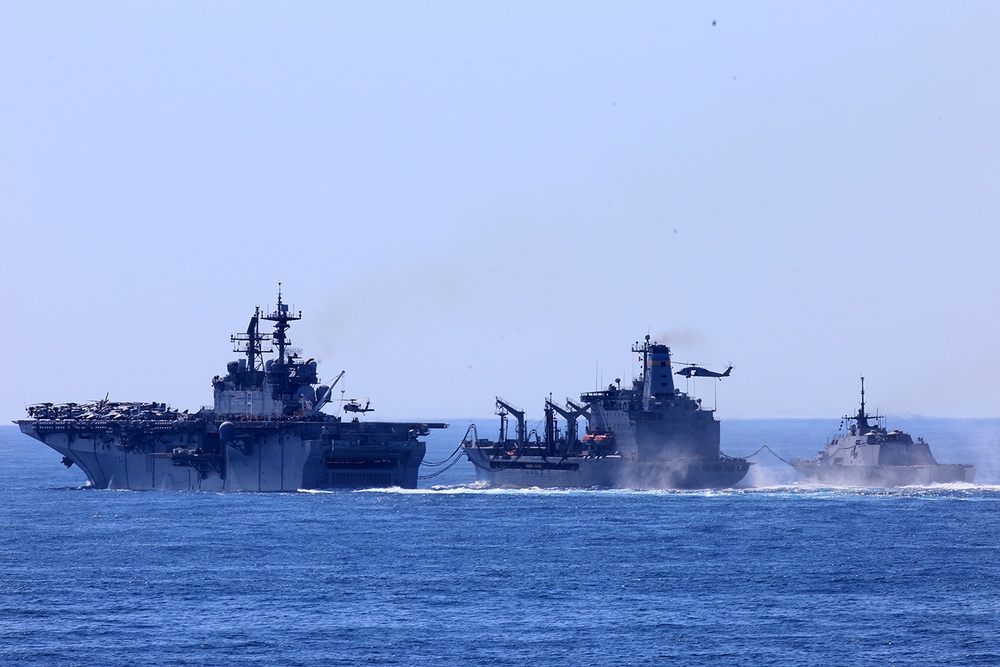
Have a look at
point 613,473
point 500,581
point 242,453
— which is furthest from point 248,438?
point 500,581

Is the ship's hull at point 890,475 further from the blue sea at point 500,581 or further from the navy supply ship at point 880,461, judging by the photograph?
the blue sea at point 500,581

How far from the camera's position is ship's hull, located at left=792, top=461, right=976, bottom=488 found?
10506 cm

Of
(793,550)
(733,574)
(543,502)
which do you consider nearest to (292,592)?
(733,574)

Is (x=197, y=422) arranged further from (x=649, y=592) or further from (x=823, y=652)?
(x=823, y=652)

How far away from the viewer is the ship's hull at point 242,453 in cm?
9556

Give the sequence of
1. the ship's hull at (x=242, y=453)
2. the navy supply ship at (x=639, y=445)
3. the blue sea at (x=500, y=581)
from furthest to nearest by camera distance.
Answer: the navy supply ship at (x=639, y=445), the ship's hull at (x=242, y=453), the blue sea at (x=500, y=581)

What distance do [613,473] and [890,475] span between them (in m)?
19.1

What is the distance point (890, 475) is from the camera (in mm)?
105438

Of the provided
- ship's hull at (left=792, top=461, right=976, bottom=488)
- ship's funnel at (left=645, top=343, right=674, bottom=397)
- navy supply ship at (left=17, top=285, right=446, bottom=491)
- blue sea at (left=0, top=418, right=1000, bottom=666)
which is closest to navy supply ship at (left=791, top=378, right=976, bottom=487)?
ship's hull at (left=792, top=461, right=976, bottom=488)

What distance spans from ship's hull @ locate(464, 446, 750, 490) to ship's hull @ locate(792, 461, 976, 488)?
27.2ft

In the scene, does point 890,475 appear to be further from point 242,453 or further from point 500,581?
point 500,581

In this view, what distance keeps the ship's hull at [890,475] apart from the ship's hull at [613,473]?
8304 millimetres

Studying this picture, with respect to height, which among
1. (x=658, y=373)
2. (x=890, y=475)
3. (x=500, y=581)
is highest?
(x=658, y=373)

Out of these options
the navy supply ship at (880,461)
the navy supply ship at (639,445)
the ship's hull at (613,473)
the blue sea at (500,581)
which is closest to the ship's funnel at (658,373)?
the navy supply ship at (639,445)
